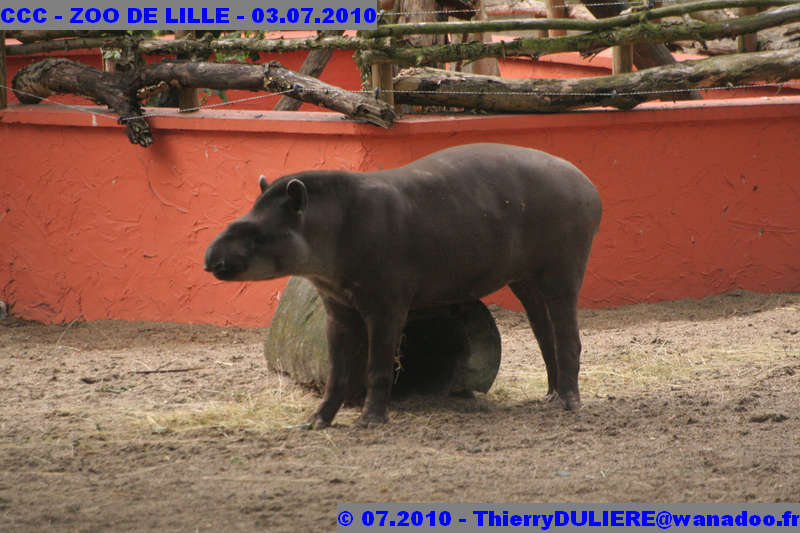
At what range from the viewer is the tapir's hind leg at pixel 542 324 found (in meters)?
6.00

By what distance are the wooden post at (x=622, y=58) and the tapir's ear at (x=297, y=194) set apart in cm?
437

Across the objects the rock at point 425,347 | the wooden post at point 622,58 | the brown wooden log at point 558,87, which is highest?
the wooden post at point 622,58

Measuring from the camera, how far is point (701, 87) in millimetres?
8359

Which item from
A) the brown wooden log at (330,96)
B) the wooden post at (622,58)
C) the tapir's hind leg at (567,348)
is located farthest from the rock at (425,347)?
the wooden post at (622,58)

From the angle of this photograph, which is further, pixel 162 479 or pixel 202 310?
pixel 202 310

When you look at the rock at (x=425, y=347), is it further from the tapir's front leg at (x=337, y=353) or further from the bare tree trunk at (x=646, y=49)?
the bare tree trunk at (x=646, y=49)

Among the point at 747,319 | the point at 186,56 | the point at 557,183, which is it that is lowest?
the point at 747,319

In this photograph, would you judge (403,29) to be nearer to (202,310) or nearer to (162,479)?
(202,310)

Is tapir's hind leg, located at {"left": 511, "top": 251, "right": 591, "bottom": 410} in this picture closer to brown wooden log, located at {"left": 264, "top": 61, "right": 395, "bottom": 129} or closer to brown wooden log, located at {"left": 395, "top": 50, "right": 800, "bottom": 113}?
brown wooden log, located at {"left": 264, "top": 61, "right": 395, "bottom": 129}

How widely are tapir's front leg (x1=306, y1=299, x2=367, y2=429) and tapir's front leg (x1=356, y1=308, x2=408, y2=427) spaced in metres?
0.11

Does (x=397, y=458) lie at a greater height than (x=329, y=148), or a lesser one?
lesser

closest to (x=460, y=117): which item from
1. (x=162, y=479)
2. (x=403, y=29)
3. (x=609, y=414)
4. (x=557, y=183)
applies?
(x=403, y=29)

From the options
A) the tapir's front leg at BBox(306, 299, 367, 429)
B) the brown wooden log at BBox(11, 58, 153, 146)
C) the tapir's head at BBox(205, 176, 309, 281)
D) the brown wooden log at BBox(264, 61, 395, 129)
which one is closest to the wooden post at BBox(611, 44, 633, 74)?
the brown wooden log at BBox(264, 61, 395, 129)

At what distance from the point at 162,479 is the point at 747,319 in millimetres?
5033
